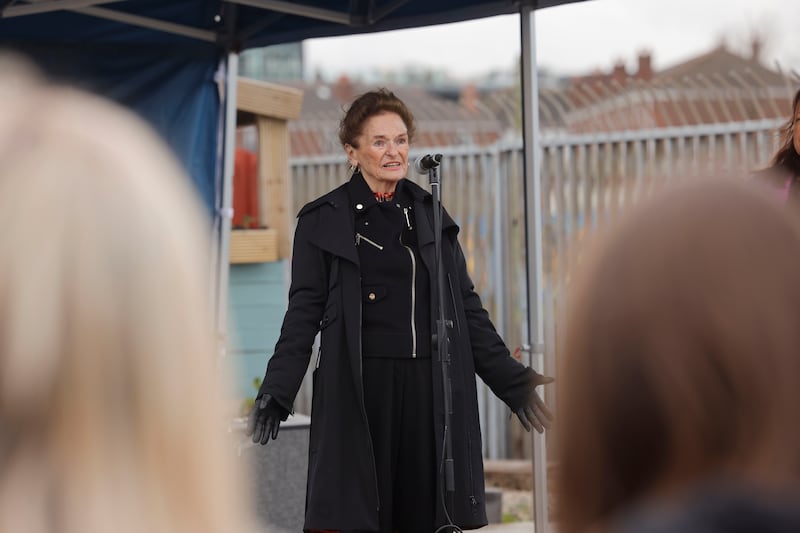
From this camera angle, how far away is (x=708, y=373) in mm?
1049

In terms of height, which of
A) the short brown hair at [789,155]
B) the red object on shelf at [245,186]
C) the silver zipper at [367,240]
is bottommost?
the silver zipper at [367,240]

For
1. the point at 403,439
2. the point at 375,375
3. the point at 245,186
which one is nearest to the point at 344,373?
the point at 375,375

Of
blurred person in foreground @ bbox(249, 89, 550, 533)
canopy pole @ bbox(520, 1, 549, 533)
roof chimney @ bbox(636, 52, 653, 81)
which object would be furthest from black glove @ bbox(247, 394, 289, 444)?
roof chimney @ bbox(636, 52, 653, 81)

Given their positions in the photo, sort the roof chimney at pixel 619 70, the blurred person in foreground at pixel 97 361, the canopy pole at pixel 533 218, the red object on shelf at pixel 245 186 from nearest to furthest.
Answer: the blurred person in foreground at pixel 97 361 < the canopy pole at pixel 533 218 < the red object on shelf at pixel 245 186 < the roof chimney at pixel 619 70

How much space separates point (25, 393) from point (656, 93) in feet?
22.1

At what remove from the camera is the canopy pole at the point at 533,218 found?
4.79 metres

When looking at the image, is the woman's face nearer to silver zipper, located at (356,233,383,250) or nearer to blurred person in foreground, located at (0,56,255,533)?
silver zipper, located at (356,233,383,250)

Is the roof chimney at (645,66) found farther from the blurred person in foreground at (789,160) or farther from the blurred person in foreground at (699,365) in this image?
the blurred person in foreground at (699,365)

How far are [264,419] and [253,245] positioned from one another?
3566 millimetres

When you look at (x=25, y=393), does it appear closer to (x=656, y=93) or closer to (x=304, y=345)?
(x=304, y=345)

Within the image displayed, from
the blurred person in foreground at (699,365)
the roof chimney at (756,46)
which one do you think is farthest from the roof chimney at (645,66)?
the blurred person in foreground at (699,365)

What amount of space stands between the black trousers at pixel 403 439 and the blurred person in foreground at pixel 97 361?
2799 millimetres

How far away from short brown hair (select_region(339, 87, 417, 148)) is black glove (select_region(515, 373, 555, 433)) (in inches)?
37.7

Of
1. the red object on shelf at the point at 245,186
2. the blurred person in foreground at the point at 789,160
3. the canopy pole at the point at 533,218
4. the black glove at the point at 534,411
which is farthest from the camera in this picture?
the red object on shelf at the point at 245,186
